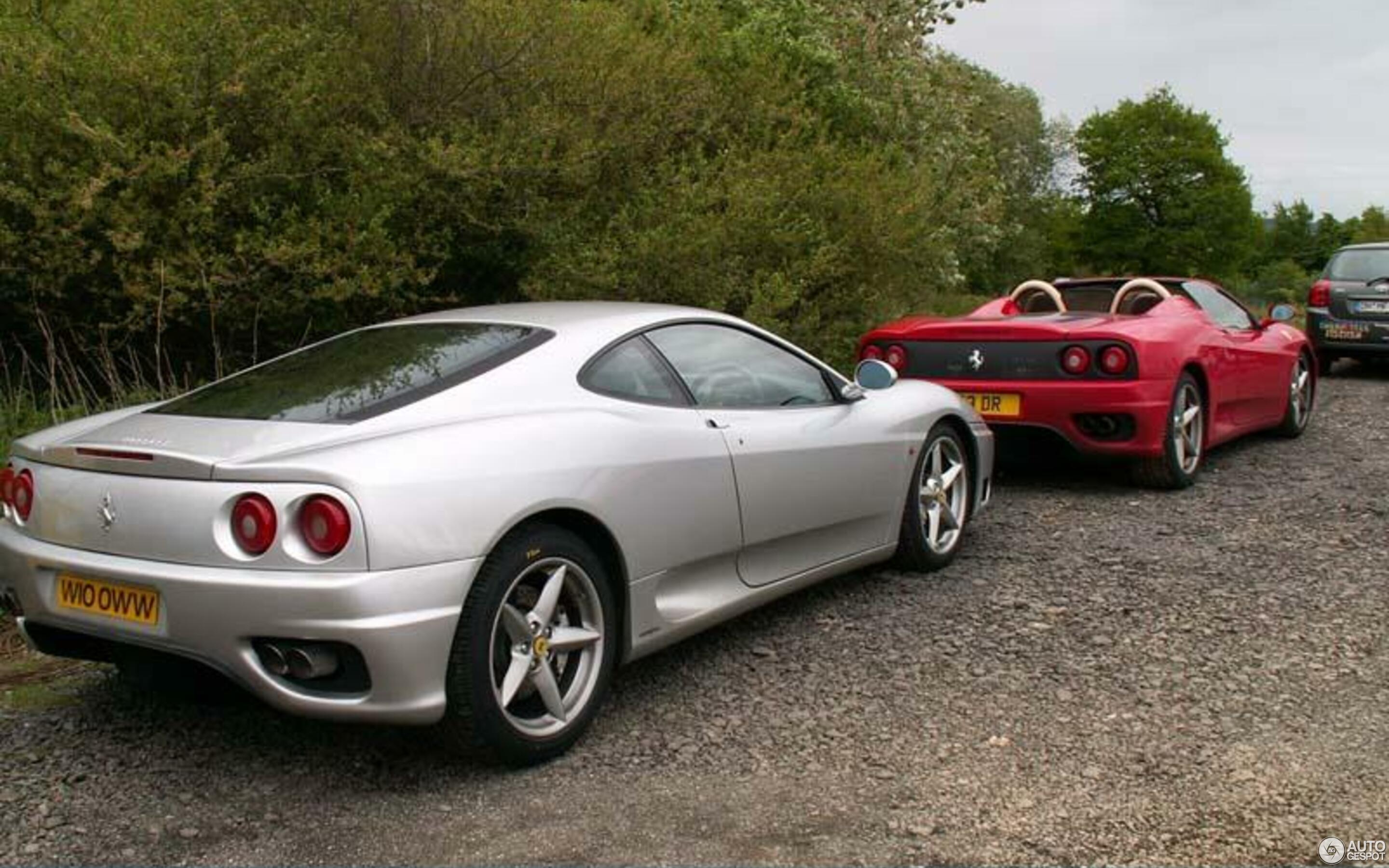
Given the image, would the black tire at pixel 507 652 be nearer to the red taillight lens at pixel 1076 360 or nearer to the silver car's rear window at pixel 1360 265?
the red taillight lens at pixel 1076 360

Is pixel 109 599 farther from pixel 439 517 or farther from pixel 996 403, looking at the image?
pixel 996 403

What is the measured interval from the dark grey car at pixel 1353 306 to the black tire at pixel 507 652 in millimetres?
11956

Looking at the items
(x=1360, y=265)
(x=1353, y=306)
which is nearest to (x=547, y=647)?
(x=1353, y=306)

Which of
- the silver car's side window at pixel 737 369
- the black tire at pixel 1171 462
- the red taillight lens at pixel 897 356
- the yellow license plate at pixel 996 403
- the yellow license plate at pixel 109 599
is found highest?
the silver car's side window at pixel 737 369

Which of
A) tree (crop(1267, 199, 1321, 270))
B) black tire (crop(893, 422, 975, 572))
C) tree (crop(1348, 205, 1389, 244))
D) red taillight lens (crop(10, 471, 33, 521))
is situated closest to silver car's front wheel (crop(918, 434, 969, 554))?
black tire (crop(893, 422, 975, 572))

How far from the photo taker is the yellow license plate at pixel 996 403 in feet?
22.2

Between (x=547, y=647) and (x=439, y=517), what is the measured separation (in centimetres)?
53

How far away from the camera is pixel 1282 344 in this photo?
27.9 ft

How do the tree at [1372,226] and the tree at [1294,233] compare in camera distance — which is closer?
the tree at [1372,226]

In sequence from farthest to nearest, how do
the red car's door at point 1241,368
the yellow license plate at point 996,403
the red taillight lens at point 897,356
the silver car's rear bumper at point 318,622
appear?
the red car's door at point 1241,368 < the red taillight lens at point 897,356 < the yellow license plate at point 996,403 < the silver car's rear bumper at point 318,622

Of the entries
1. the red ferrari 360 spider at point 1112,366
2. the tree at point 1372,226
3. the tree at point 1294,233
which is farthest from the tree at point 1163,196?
the red ferrari 360 spider at point 1112,366

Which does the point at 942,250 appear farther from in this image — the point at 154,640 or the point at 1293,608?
the point at 154,640

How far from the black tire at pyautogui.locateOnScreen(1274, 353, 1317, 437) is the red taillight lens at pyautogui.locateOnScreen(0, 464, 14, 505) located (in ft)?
26.7

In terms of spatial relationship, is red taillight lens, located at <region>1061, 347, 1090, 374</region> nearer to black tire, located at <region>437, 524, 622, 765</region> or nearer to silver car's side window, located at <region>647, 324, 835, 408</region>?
silver car's side window, located at <region>647, 324, 835, 408</region>
